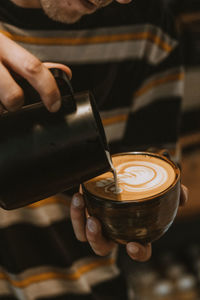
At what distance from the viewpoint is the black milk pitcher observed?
1.97ft

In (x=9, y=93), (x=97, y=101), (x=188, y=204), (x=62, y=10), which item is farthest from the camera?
(x=188, y=204)

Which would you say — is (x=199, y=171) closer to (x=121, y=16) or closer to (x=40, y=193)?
(x=121, y=16)

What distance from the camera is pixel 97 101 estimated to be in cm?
109

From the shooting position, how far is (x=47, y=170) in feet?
2.02

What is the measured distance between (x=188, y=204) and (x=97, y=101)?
86 centimetres

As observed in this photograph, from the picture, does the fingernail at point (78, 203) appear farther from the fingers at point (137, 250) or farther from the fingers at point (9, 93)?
the fingers at point (9, 93)

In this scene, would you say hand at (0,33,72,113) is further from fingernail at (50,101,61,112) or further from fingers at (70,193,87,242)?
fingers at (70,193,87,242)

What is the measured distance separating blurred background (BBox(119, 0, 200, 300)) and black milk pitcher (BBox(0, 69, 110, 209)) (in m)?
1.13

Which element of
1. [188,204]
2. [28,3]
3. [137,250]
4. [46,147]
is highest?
[28,3]

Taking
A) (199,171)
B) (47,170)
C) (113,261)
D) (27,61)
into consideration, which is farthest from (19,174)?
(199,171)

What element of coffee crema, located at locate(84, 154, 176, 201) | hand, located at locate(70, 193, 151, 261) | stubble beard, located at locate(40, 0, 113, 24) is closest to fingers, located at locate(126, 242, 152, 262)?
hand, located at locate(70, 193, 151, 261)

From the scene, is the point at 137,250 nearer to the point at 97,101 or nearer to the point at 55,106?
the point at 55,106

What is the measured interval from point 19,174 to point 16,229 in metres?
0.46

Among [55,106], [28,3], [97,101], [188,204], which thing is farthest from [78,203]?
[188,204]
